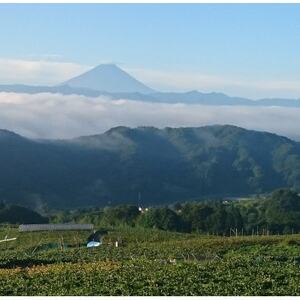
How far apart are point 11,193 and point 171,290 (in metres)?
152

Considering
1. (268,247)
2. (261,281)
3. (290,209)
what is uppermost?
(261,281)

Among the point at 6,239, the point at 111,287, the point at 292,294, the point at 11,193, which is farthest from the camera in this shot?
the point at 11,193

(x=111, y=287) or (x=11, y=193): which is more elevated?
(x=111, y=287)

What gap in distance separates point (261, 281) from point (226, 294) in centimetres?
245

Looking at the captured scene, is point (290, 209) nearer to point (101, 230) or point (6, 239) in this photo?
point (101, 230)

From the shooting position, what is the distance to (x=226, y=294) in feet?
72.3

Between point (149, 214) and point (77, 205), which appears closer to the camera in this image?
point (149, 214)

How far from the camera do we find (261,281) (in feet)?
79.0

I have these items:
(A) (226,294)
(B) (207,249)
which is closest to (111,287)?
(A) (226,294)

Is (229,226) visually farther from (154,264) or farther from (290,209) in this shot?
(154,264)

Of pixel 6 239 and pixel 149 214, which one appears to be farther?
pixel 149 214

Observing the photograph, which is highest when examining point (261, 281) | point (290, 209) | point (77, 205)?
point (261, 281)

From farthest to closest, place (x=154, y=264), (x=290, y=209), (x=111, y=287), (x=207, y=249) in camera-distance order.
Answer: (x=290, y=209), (x=207, y=249), (x=154, y=264), (x=111, y=287)

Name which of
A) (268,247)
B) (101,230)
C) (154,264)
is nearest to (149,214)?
(101,230)
